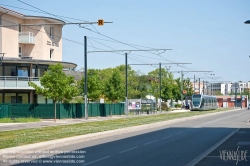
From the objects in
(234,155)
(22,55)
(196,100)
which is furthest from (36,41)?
(234,155)

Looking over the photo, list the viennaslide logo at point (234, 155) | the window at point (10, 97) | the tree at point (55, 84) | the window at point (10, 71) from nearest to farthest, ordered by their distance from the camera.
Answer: the viennaslide logo at point (234, 155), the tree at point (55, 84), the window at point (10, 71), the window at point (10, 97)

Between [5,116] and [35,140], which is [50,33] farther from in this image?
[35,140]

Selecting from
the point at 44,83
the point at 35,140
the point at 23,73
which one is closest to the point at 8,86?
the point at 23,73

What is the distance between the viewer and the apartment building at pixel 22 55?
5306cm

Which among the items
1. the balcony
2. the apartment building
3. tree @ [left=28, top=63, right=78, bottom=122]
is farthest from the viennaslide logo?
the balcony

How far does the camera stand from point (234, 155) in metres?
17.1

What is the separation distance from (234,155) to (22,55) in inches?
1876

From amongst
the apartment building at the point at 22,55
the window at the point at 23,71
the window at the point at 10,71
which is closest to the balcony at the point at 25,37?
the apartment building at the point at 22,55

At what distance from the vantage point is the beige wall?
184ft

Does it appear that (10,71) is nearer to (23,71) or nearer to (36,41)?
(23,71)

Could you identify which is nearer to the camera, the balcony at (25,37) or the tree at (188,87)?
the balcony at (25,37)

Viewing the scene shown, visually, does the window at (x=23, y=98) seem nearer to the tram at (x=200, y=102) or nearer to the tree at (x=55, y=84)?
the tree at (x=55, y=84)

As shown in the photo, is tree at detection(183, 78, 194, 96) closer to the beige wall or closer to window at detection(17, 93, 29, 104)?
the beige wall

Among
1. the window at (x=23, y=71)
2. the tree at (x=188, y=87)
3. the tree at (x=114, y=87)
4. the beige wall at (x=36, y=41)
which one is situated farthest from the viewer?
the tree at (x=188, y=87)
